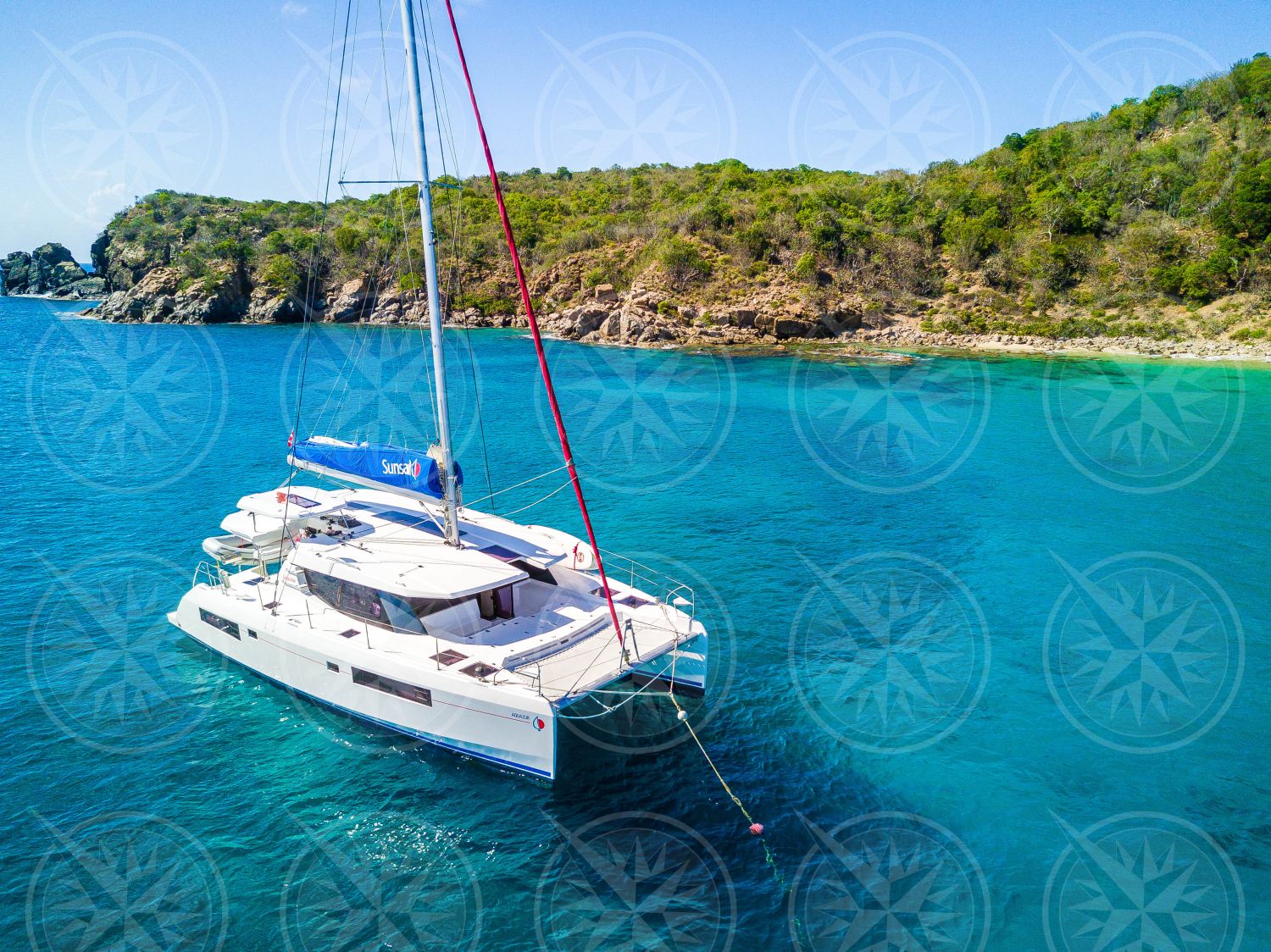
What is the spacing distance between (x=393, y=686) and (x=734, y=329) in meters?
62.7

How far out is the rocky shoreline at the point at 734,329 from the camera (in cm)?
6600

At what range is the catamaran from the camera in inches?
575

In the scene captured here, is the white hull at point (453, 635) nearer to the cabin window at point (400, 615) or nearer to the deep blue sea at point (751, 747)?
the cabin window at point (400, 615)

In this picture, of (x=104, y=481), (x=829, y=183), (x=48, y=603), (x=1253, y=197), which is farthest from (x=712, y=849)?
(x=829, y=183)

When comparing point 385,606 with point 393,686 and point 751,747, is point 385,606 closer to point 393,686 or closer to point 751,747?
point 393,686

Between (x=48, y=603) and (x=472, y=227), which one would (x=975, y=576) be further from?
(x=472, y=227)

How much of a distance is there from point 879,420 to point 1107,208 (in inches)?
2079

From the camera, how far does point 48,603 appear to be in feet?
69.1

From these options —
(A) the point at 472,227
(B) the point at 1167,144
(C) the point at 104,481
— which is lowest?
(C) the point at 104,481
